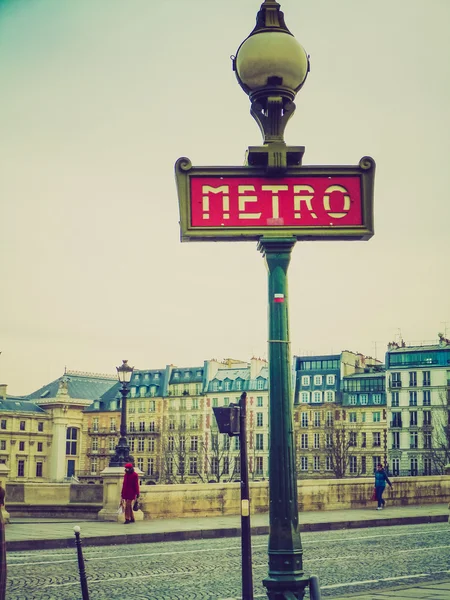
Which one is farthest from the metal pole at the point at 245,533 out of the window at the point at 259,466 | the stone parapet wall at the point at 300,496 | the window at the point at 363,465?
the window at the point at 259,466

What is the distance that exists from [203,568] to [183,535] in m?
6.39

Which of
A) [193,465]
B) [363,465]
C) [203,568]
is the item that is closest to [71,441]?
[193,465]

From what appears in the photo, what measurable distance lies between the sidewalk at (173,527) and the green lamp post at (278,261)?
1126 cm

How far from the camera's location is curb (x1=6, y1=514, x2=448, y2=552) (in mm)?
17078

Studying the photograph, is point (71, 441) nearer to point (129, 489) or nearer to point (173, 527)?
point (129, 489)

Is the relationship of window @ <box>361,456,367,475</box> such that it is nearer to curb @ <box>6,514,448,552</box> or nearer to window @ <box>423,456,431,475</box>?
window @ <box>423,456,431,475</box>

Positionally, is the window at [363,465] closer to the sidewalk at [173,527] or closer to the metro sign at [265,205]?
the sidewalk at [173,527]

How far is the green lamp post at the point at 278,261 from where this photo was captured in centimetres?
634

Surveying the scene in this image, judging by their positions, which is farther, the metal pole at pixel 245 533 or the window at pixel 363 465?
the window at pixel 363 465

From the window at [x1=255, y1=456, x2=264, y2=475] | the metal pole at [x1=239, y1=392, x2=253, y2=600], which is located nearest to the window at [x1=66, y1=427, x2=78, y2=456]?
the window at [x1=255, y1=456, x2=264, y2=475]

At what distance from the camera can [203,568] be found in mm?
13594

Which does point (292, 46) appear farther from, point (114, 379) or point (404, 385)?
point (114, 379)

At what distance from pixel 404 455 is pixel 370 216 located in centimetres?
9277

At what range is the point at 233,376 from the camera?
361ft
